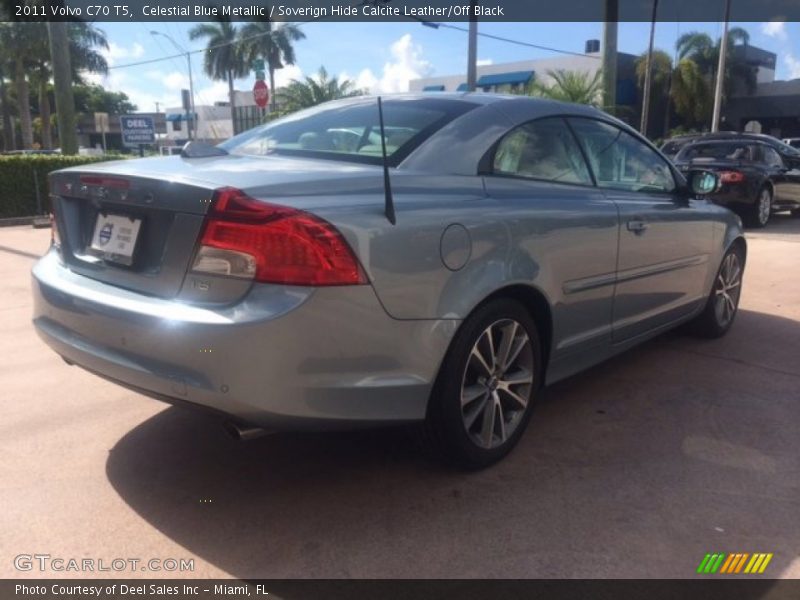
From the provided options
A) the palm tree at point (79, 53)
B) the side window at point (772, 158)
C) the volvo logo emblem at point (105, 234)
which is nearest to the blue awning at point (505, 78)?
the palm tree at point (79, 53)

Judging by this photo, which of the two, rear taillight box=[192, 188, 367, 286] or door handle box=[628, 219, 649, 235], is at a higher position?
rear taillight box=[192, 188, 367, 286]

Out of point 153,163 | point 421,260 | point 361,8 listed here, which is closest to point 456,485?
point 421,260

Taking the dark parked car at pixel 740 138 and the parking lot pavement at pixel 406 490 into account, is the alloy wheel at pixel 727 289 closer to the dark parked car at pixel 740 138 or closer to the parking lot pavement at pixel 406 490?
the parking lot pavement at pixel 406 490

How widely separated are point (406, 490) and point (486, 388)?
53 cm

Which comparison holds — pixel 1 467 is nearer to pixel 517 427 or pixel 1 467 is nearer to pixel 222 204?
pixel 222 204

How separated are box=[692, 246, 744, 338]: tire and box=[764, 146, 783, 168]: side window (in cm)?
770

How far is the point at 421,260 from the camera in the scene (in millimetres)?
2582

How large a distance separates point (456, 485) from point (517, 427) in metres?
0.44

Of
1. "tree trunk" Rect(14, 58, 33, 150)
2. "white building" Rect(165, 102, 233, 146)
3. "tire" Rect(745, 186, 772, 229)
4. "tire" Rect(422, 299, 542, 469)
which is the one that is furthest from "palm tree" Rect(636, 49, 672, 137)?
"tire" Rect(422, 299, 542, 469)

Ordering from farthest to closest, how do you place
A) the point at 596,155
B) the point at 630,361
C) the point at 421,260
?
the point at 630,361 → the point at 596,155 → the point at 421,260

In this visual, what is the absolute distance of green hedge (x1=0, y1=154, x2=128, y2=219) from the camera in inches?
544

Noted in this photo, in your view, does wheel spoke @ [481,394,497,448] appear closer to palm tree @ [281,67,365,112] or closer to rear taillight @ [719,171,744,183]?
rear taillight @ [719,171,744,183]
